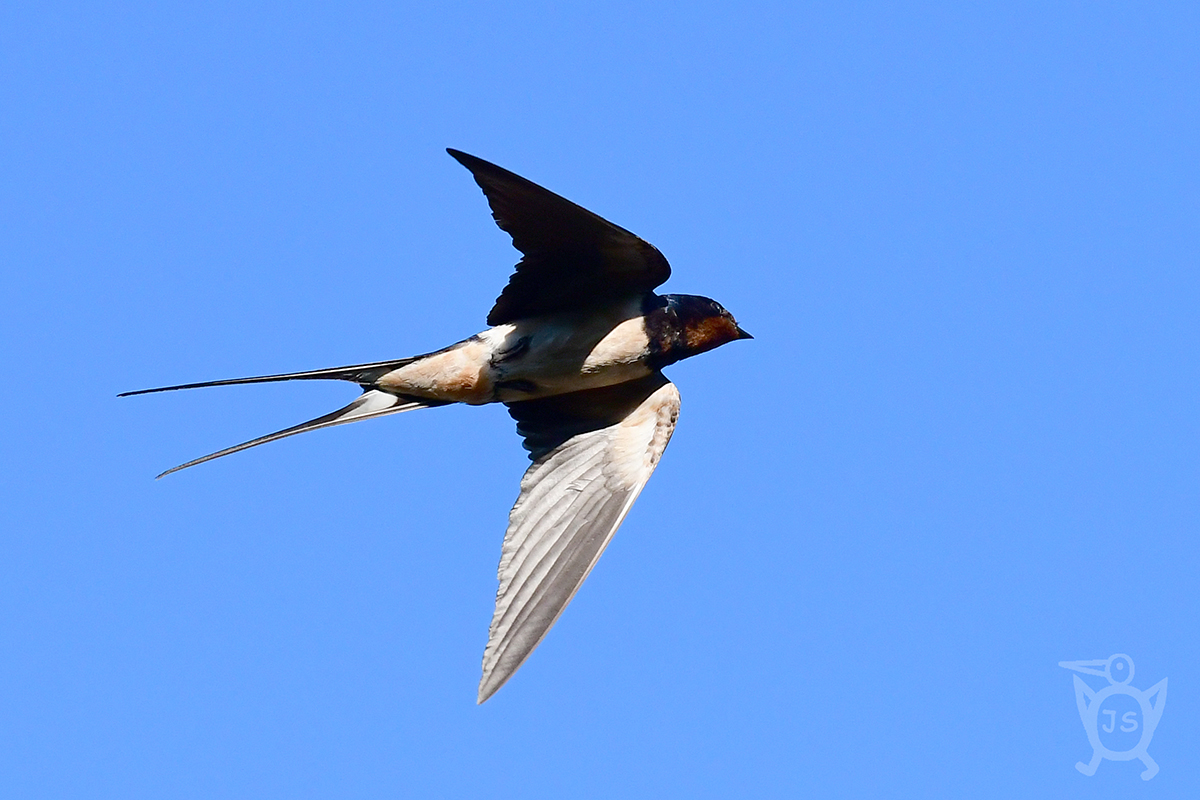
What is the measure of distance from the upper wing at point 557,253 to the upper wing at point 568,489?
58 centimetres

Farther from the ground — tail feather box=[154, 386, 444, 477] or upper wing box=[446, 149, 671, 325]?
upper wing box=[446, 149, 671, 325]

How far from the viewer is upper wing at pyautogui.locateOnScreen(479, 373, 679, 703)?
5906 millimetres

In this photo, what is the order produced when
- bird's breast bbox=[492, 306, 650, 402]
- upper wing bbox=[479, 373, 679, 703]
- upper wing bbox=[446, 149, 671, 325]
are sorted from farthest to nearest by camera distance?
1. bird's breast bbox=[492, 306, 650, 402]
2. upper wing bbox=[479, 373, 679, 703]
3. upper wing bbox=[446, 149, 671, 325]

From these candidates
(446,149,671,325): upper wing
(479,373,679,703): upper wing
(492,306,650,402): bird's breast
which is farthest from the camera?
(492,306,650,402): bird's breast

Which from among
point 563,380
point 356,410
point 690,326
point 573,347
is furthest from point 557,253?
point 356,410

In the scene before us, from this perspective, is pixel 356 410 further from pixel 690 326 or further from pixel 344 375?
pixel 690 326

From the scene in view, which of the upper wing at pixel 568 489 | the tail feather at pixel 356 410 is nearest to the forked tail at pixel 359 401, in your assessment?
the tail feather at pixel 356 410

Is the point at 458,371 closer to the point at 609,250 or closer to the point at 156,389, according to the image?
the point at 609,250

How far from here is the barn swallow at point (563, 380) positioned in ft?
19.4

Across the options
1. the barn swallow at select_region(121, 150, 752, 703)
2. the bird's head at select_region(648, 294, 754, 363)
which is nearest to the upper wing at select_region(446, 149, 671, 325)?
the barn swallow at select_region(121, 150, 752, 703)

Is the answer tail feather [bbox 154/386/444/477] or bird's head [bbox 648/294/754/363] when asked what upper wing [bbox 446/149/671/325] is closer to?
bird's head [bbox 648/294/754/363]

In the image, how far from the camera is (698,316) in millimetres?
6406

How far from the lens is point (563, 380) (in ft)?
20.9

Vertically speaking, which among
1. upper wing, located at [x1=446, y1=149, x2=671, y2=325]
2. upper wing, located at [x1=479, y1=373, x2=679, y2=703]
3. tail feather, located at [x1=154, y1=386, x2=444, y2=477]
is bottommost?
Answer: upper wing, located at [x1=479, y1=373, x2=679, y2=703]
